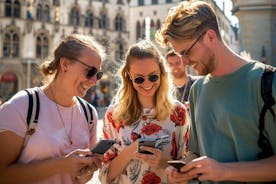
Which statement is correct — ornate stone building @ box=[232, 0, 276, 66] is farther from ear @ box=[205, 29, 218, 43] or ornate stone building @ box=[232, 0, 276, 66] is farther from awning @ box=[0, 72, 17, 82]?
awning @ box=[0, 72, 17, 82]

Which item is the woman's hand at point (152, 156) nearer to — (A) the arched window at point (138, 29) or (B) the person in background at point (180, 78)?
(B) the person in background at point (180, 78)

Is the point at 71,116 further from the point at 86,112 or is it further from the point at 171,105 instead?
the point at 171,105

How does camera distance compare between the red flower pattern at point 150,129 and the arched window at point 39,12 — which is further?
the arched window at point 39,12

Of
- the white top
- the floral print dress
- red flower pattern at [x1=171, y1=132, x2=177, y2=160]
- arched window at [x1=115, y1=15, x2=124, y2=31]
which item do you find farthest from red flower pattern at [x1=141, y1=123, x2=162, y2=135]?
arched window at [x1=115, y1=15, x2=124, y2=31]

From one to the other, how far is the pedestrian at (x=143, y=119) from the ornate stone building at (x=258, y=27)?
1134cm

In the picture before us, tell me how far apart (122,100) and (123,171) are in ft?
1.93

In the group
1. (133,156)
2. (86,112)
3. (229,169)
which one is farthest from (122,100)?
(229,169)

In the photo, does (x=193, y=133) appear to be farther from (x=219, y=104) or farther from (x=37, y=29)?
(x=37, y=29)

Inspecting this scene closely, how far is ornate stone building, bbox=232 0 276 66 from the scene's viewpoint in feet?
46.2

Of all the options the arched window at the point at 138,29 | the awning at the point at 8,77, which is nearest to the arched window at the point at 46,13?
the awning at the point at 8,77

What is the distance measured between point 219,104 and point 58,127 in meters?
1.25

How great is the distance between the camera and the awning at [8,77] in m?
37.4

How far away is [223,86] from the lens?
2.48m

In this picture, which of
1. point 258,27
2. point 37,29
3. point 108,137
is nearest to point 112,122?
point 108,137
